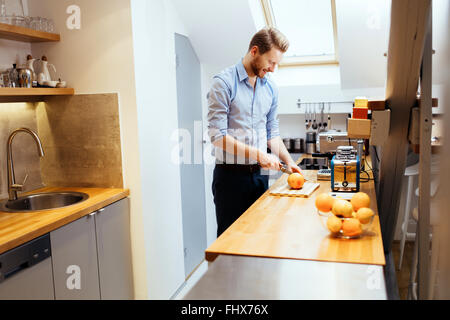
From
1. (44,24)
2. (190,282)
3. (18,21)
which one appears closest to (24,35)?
(18,21)

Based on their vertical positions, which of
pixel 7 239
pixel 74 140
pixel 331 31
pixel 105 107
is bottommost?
pixel 7 239

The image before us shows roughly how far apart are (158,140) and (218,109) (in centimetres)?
68

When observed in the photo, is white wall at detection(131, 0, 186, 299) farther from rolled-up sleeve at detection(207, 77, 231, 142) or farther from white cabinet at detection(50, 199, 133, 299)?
rolled-up sleeve at detection(207, 77, 231, 142)

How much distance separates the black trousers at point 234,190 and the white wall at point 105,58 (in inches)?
21.1

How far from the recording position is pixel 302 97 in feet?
14.0

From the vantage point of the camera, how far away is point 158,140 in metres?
2.89

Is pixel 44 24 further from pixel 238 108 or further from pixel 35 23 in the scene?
pixel 238 108

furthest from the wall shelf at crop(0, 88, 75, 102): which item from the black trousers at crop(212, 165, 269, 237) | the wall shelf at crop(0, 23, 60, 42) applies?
the black trousers at crop(212, 165, 269, 237)

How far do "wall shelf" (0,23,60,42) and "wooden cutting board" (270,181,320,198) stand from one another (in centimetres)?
167

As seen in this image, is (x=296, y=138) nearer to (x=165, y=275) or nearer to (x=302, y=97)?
(x=302, y=97)

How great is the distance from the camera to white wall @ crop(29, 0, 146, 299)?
A: 8.39ft
